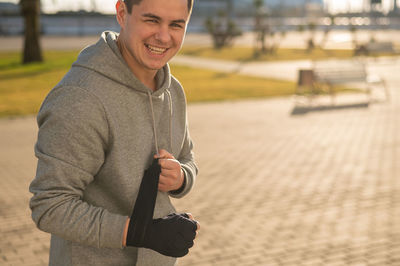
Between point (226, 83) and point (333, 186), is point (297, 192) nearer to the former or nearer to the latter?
point (333, 186)

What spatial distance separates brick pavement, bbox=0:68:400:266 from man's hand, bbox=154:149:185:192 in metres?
2.82

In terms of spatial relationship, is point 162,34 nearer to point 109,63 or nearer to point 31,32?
point 109,63

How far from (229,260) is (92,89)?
3.13 m

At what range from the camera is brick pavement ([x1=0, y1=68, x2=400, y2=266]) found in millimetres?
4719

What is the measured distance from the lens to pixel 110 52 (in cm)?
179

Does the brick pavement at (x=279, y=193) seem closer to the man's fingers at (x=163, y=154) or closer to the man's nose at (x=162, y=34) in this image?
the man's fingers at (x=163, y=154)

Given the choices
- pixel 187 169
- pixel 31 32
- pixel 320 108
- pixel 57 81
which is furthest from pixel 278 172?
pixel 31 32

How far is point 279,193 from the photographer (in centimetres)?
643

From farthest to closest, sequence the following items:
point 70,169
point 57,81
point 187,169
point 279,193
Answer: point 57,81 → point 279,193 → point 187,169 → point 70,169

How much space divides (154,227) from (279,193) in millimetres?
4893

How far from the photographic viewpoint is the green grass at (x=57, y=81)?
539 inches

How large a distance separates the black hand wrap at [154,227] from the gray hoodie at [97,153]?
0.14ft

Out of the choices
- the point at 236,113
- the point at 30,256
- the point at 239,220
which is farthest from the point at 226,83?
the point at 30,256

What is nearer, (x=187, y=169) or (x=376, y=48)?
(x=187, y=169)
